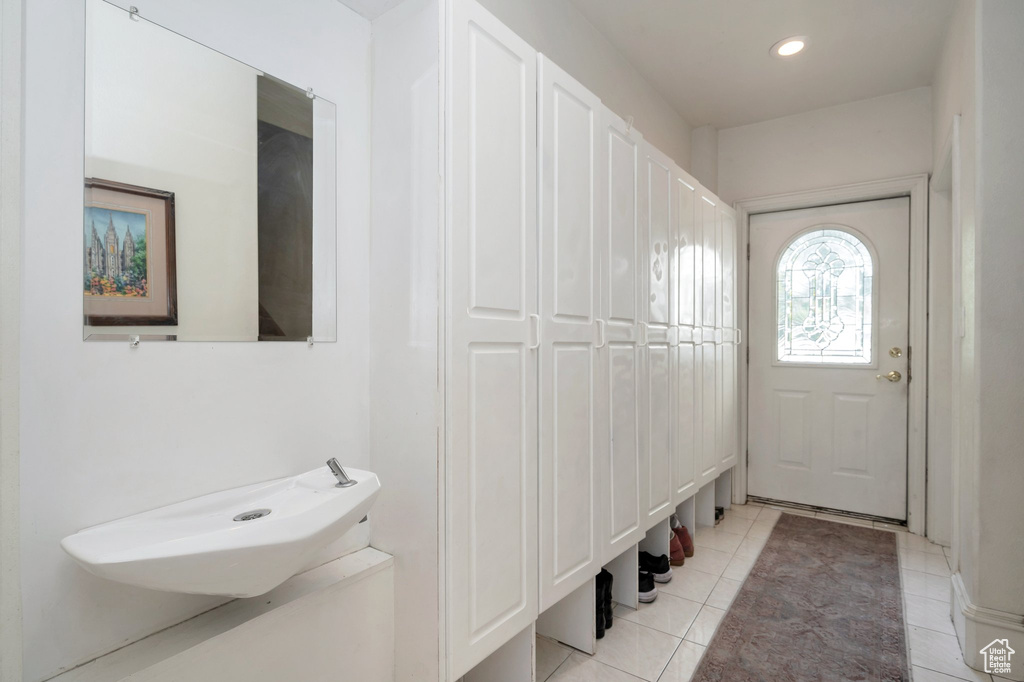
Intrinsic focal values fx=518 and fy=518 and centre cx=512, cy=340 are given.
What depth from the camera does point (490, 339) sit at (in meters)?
1.46

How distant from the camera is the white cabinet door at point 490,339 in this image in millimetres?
1356

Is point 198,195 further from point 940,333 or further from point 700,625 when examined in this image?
point 940,333

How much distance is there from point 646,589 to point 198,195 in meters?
2.25

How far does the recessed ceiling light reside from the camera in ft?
8.75

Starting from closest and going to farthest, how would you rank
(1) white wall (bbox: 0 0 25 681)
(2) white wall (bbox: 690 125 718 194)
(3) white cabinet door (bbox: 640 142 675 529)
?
1. (1) white wall (bbox: 0 0 25 681)
2. (3) white cabinet door (bbox: 640 142 675 529)
3. (2) white wall (bbox: 690 125 718 194)

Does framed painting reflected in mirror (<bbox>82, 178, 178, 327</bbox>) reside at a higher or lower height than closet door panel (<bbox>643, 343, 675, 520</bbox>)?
higher

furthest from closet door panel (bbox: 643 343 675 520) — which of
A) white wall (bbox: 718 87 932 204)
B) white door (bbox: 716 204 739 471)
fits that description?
white wall (bbox: 718 87 932 204)

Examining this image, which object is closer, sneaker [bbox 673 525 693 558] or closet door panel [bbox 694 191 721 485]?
sneaker [bbox 673 525 693 558]

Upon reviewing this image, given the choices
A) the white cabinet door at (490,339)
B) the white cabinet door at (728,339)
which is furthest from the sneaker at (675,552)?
the white cabinet door at (490,339)

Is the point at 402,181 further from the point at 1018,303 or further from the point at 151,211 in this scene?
the point at 1018,303

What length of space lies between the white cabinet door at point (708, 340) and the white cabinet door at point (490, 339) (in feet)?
5.39

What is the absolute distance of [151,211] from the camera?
1.15m

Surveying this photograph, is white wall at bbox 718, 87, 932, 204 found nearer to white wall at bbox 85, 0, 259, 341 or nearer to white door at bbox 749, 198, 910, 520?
white door at bbox 749, 198, 910, 520

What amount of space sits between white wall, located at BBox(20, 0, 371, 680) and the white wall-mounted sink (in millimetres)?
63
